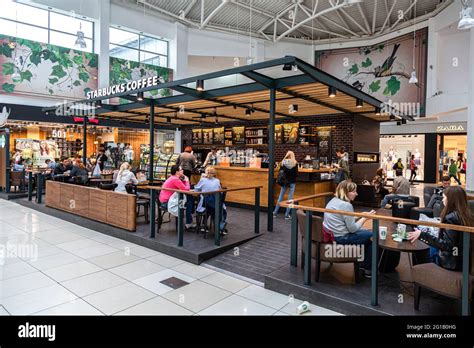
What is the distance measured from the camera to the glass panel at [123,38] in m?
14.1

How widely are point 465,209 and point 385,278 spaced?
1.36 m

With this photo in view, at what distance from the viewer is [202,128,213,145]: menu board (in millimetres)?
13453

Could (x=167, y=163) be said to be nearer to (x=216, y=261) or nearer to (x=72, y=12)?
(x=216, y=261)

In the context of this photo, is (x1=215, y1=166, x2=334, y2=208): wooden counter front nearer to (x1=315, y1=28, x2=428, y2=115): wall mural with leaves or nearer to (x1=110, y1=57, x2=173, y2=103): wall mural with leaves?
(x1=110, y1=57, x2=173, y2=103): wall mural with leaves

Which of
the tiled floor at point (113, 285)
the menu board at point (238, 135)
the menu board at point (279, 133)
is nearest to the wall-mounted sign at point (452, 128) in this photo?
the menu board at point (279, 133)

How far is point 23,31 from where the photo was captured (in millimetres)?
11516

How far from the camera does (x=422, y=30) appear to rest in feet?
48.2

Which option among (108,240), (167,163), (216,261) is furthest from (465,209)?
(167,163)

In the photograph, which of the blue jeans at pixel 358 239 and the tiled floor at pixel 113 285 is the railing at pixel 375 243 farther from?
the tiled floor at pixel 113 285

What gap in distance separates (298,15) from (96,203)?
46.1 ft
